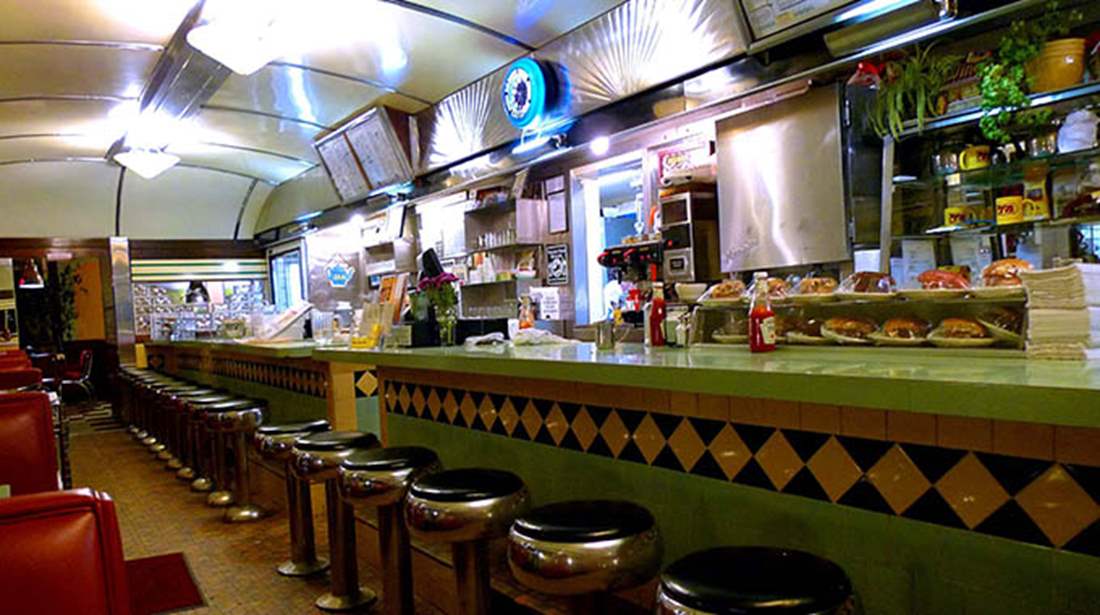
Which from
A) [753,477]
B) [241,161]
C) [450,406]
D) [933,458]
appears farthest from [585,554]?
[241,161]

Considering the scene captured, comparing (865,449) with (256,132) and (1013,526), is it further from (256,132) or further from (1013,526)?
(256,132)

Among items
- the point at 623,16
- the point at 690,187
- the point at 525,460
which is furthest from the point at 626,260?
the point at 525,460

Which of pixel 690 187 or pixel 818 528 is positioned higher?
pixel 690 187

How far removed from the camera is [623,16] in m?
4.64

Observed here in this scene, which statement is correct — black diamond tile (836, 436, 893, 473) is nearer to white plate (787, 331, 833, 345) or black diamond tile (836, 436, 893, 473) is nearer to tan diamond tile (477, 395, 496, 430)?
white plate (787, 331, 833, 345)

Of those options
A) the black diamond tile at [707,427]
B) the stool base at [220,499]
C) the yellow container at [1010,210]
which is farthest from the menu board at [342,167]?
the black diamond tile at [707,427]

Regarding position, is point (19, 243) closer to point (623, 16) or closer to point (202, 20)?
point (202, 20)

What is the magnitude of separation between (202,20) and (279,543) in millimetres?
3247

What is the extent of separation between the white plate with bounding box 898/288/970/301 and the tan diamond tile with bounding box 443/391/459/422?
1810 millimetres

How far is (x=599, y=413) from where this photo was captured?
7.65 ft

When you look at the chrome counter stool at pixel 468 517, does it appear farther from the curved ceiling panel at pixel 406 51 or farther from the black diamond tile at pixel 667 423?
the curved ceiling panel at pixel 406 51

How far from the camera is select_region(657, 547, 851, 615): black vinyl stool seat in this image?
4.06 feet

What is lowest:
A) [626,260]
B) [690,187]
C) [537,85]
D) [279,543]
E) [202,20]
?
[279,543]

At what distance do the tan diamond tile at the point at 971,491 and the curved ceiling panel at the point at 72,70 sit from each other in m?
5.83
